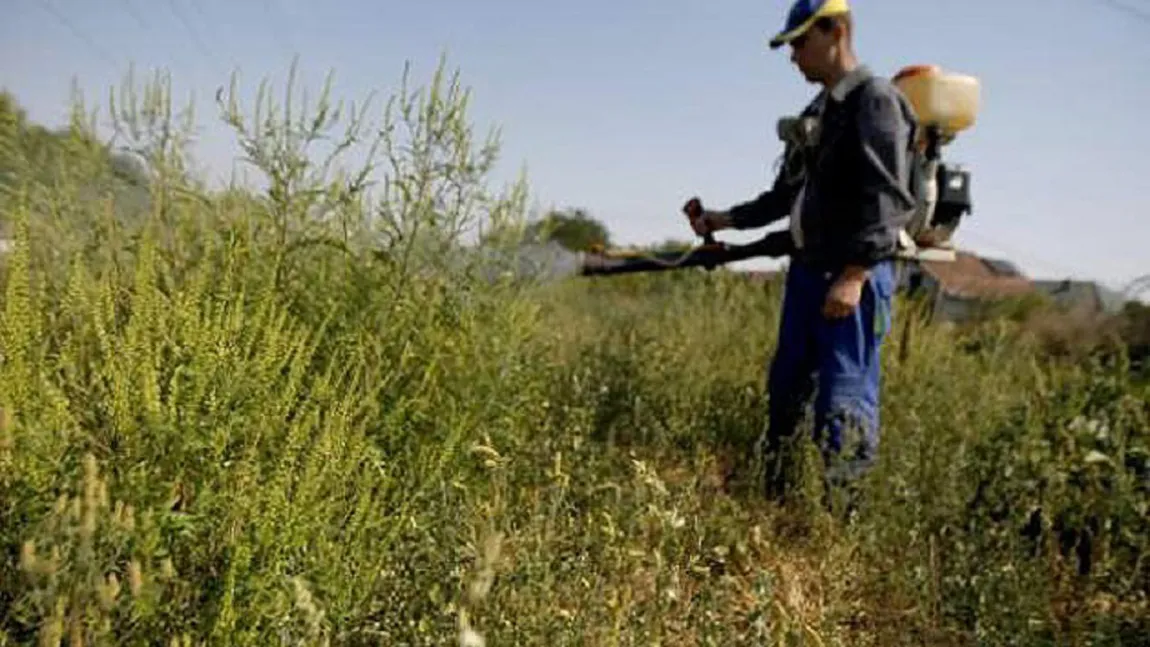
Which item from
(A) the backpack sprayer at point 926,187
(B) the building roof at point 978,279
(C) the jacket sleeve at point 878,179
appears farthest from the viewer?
(B) the building roof at point 978,279

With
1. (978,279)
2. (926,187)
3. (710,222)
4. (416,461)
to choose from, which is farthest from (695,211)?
(978,279)

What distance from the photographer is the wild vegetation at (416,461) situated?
4.33 feet

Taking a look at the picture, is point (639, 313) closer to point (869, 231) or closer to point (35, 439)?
point (869, 231)

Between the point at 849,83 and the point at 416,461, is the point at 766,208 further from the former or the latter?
the point at 416,461

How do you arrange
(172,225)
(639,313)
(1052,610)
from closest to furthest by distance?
1. (1052,610)
2. (172,225)
3. (639,313)

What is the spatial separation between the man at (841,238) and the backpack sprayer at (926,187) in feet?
0.68

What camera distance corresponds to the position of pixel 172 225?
263 centimetres

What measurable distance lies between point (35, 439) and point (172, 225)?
4.91 ft

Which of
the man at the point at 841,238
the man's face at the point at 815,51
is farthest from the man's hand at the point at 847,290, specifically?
the man's face at the point at 815,51

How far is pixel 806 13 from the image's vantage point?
296cm

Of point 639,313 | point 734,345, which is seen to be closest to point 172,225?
A: point 734,345

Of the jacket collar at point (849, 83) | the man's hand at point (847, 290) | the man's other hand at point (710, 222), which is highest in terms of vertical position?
the jacket collar at point (849, 83)

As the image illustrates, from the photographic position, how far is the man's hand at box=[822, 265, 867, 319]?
283 centimetres

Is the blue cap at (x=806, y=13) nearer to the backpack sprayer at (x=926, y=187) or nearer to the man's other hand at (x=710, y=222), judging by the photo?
the backpack sprayer at (x=926, y=187)
